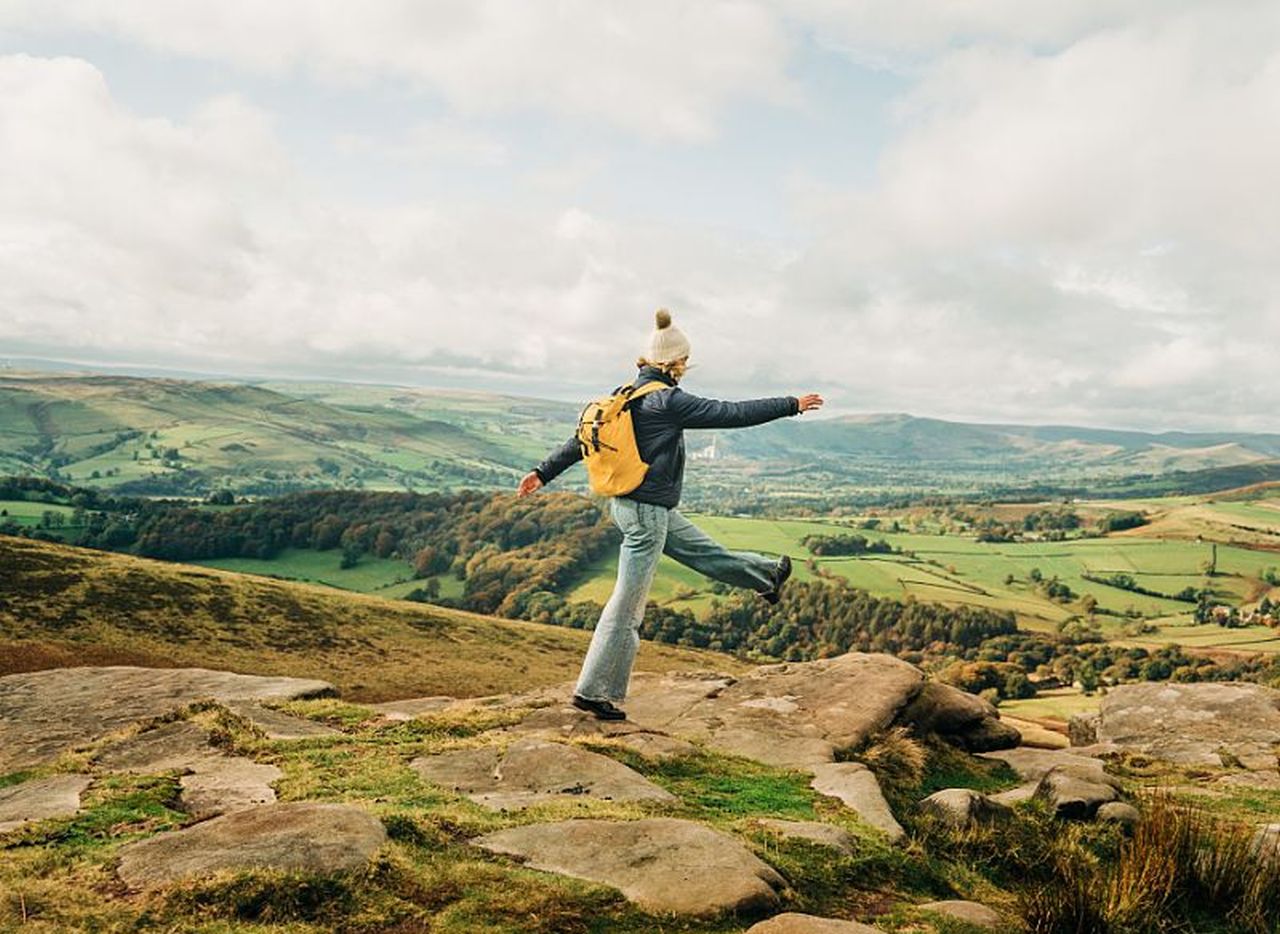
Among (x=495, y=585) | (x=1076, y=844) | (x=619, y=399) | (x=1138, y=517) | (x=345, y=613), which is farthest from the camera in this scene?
(x=1138, y=517)

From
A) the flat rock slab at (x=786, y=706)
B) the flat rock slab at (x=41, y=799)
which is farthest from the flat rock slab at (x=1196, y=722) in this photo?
the flat rock slab at (x=41, y=799)

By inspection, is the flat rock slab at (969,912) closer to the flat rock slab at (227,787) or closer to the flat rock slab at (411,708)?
the flat rock slab at (227,787)

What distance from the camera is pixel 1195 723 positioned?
16.3 metres

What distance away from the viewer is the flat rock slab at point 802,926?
15.6 feet

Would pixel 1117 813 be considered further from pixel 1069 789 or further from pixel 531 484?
pixel 531 484

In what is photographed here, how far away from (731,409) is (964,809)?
17.0 feet

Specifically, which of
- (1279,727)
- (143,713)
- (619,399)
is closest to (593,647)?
(619,399)

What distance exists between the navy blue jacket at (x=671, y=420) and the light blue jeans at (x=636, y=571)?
1.02 feet

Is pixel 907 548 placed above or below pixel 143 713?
below

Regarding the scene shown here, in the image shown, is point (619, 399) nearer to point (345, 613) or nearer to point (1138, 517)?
point (345, 613)

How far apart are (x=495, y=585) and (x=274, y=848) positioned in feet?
345

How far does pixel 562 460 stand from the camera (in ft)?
36.0

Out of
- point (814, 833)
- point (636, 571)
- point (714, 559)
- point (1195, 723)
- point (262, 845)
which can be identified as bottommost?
point (1195, 723)

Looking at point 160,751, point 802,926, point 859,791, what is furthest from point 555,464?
point 802,926
